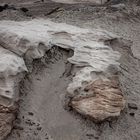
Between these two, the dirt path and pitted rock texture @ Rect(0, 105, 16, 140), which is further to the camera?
the dirt path

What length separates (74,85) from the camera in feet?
9.48

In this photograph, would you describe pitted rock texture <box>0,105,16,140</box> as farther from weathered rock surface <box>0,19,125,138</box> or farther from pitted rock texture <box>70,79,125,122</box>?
pitted rock texture <box>70,79,125,122</box>

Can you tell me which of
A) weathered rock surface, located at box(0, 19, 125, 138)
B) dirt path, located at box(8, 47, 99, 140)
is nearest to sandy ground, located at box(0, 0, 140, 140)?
dirt path, located at box(8, 47, 99, 140)

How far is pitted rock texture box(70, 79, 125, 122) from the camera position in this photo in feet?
9.17

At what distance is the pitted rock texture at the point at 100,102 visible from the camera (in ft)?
9.17

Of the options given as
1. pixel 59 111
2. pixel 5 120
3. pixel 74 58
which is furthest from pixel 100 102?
pixel 5 120

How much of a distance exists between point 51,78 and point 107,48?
0.57 m

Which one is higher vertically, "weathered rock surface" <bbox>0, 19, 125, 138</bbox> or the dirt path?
"weathered rock surface" <bbox>0, 19, 125, 138</bbox>

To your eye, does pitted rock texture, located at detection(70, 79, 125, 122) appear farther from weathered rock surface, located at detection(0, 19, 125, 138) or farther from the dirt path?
the dirt path

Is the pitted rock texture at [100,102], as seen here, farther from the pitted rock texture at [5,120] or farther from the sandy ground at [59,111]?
the pitted rock texture at [5,120]

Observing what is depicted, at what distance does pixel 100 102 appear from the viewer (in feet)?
9.29

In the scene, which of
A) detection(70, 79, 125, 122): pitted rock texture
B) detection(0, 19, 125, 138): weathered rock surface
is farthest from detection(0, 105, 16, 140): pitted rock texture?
detection(70, 79, 125, 122): pitted rock texture

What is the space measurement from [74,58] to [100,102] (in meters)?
0.50

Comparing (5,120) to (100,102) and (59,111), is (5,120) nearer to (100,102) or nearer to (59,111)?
(59,111)
